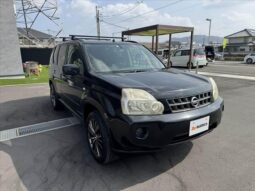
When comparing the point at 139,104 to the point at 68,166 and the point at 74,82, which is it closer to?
the point at 68,166

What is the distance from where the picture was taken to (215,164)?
2.97 metres

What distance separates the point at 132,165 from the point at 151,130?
87cm

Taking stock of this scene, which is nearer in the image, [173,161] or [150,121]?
[150,121]

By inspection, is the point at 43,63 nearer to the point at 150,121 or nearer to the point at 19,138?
the point at 19,138

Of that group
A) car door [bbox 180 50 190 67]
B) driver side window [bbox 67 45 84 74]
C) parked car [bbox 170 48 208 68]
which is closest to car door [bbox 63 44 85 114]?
driver side window [bbox 67 45 84 74]

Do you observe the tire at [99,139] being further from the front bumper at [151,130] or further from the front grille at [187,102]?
the front grille at [187,102]

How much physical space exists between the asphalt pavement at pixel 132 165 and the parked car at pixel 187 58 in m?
15.3

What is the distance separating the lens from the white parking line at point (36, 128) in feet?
13.8

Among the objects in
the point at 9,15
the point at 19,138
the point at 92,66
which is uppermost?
the point at 9,15

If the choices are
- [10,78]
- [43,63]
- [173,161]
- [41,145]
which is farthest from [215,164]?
[43,63]

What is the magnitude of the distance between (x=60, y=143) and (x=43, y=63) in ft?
53.8

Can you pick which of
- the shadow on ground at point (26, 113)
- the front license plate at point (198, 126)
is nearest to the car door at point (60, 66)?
the shadow on ground at point (26, 113)

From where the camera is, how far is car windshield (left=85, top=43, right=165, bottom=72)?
345 centimetres

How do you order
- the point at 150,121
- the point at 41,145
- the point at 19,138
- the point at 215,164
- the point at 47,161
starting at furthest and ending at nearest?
1. the point at 19,138
2. the point at 41,145
3. the point at 47,161
4. the point at 215,164
5. the point at 150,121
